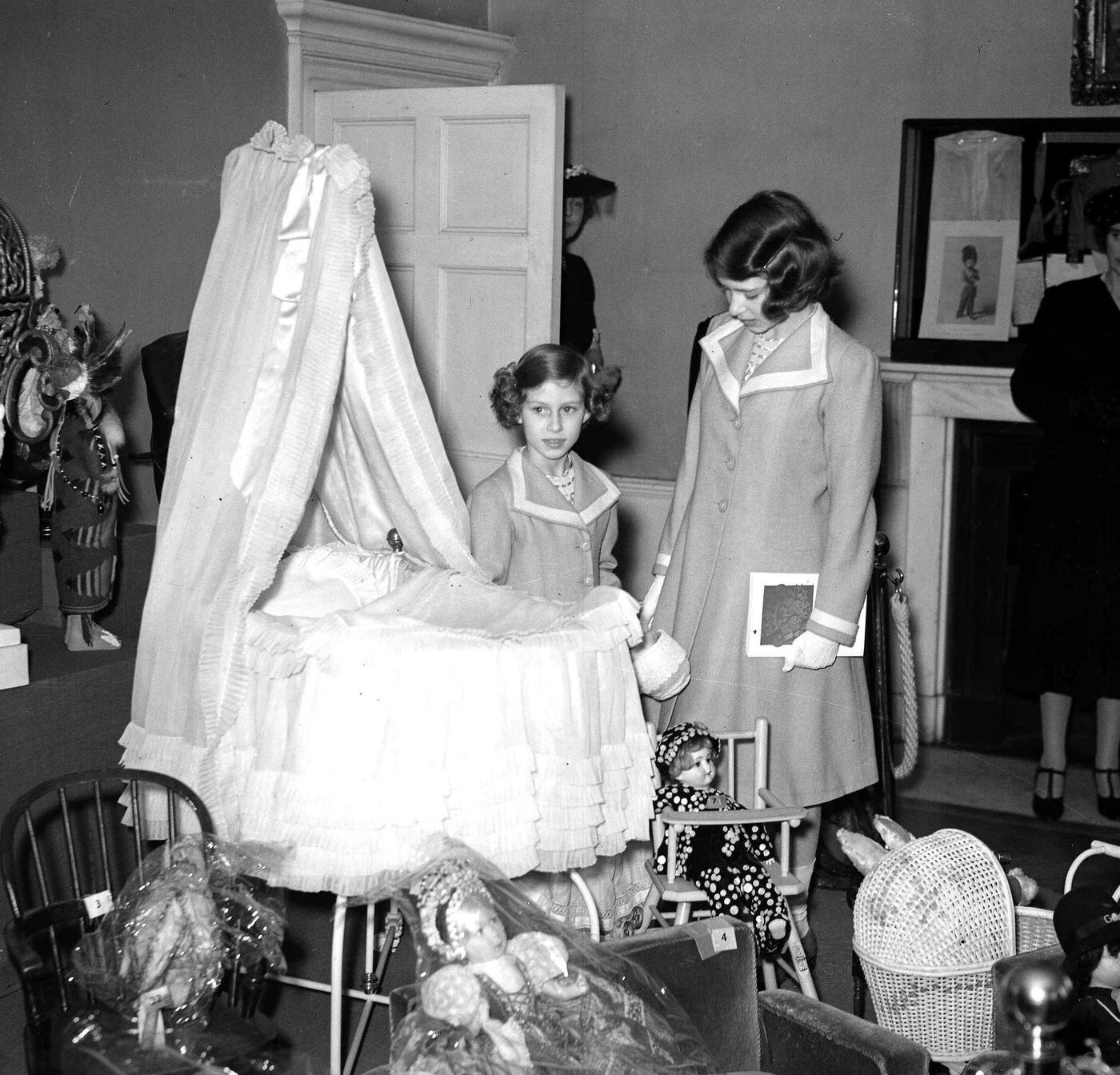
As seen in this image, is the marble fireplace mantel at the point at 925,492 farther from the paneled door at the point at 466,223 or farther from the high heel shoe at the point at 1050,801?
the paneled door at the point at 466,223

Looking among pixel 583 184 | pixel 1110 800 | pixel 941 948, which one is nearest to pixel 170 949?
pixel 941 948

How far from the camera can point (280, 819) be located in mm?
2160

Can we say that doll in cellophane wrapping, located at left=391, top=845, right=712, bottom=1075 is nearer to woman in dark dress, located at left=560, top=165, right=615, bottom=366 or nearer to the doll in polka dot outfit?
the doll in polka dot outfit

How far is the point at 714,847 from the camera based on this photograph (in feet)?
7.84

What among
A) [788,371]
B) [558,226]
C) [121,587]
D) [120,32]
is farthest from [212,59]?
→ [788,371]

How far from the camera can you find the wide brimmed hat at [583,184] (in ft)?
15.8

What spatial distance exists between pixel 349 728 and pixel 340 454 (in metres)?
0.75

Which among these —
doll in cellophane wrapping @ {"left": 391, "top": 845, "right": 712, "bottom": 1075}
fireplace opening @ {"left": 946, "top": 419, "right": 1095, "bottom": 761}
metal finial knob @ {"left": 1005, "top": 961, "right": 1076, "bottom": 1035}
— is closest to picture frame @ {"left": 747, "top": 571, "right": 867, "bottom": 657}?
doll in cellophane wrapping @ {"left": 391, "top": 845, "right": 712, "bottom": 1075}

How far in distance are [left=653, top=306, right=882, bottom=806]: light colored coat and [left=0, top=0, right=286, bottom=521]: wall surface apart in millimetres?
1781

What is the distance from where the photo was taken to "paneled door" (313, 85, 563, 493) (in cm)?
406

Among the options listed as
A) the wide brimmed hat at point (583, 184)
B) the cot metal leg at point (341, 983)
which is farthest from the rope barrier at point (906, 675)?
the wide brimmed hat at point (583, 184)

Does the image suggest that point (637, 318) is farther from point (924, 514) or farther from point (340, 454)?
point (340, 454)

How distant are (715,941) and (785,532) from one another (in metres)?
0.88

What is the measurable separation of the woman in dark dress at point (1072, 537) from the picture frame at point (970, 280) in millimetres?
550
